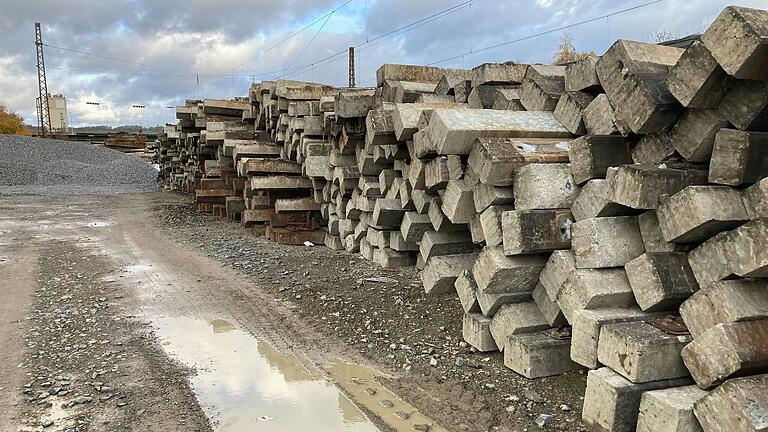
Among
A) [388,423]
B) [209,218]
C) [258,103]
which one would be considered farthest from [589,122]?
[209,218]

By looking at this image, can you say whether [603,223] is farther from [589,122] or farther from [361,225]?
[361,225]

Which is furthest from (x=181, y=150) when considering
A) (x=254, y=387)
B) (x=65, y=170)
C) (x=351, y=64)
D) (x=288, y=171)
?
(x=254, y=387)

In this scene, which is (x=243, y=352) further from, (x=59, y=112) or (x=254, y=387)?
(x=59, y=112)

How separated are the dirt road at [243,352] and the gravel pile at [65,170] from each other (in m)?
14.4

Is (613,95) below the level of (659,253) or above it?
above

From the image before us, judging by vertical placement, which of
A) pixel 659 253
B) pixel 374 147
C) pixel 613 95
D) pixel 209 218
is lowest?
pixel 209 218

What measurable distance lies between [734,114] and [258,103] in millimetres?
9659

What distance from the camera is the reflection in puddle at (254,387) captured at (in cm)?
346

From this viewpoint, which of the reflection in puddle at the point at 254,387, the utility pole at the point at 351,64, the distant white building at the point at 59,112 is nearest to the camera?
the reflection in puddle at the point at 254,387

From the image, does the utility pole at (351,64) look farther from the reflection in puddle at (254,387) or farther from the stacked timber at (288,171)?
the reflection in puddle at (254,387)

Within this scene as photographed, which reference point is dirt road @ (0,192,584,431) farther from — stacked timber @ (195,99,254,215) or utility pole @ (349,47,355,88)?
utility pole @ (349,47,355,88)

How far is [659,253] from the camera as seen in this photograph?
317 centimetres

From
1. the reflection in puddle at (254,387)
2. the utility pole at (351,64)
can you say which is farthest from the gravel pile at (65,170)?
the reflection in puddle at (254,387)

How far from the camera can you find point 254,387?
3930 millimetres
